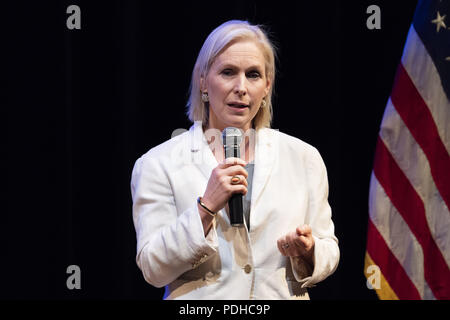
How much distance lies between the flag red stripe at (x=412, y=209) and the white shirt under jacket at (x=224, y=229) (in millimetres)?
973

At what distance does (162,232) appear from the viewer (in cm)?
174

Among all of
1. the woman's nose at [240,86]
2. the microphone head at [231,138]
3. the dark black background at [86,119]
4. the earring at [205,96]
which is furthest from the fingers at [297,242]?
the dark black background at [86,119]

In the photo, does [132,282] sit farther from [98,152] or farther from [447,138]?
[447,138]

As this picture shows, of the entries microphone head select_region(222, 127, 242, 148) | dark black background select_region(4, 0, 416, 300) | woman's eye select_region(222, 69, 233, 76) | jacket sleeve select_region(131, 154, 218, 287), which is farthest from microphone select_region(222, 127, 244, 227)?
dark black background select_region(4, 0, 416, 300)

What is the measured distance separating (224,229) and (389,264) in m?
1.35

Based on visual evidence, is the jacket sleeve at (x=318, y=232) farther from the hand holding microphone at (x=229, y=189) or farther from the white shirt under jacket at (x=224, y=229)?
the hand holding microphone at (x=229, y=189)

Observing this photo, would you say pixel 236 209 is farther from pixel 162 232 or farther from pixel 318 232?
pixel 318 232

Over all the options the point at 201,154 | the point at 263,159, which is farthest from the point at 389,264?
the point at 201,154

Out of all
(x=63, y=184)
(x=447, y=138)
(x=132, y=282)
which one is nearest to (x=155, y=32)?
(x=63, y=184)

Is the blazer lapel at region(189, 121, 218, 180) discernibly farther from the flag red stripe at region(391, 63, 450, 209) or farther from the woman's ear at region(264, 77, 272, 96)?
the flag red stripe at region(391, 63, 450, 209)

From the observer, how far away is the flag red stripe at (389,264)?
278 centimetres

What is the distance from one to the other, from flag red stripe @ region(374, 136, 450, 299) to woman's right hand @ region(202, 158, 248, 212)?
4.54ft

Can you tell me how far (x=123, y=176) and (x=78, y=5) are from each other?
0.82 metres
